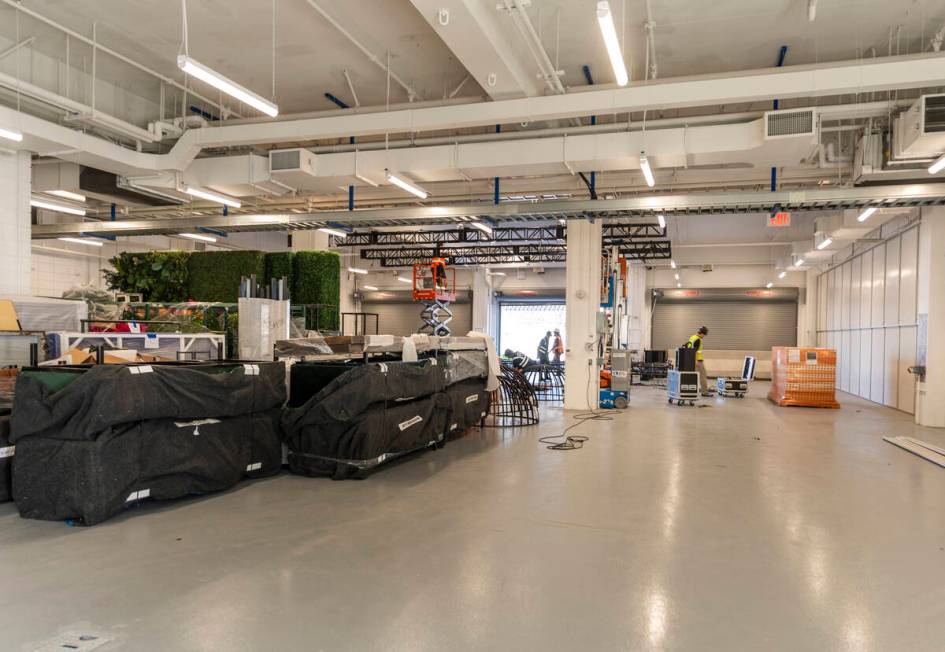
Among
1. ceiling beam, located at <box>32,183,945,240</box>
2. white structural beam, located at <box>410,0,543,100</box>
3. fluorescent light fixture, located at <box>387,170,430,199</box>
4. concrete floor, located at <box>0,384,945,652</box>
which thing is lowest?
concrete floor, located at <box>0,384,945,652</box>

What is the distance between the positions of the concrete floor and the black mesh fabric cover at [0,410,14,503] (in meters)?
0.13

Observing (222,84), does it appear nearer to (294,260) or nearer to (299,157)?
(299,157)

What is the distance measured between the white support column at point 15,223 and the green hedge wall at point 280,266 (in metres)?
5.54

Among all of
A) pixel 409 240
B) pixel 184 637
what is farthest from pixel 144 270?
pixel 184 637

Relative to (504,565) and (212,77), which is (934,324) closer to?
(504,565)

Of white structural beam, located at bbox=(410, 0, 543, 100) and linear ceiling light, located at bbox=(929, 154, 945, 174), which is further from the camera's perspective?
linear ceiling light, located at bbox=(929, 154, 945, 174)

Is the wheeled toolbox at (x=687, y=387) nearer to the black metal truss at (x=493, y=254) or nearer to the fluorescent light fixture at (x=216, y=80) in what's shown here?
the black metal truss at (x=493, y=254)

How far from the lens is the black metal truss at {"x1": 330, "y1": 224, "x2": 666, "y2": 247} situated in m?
16.5

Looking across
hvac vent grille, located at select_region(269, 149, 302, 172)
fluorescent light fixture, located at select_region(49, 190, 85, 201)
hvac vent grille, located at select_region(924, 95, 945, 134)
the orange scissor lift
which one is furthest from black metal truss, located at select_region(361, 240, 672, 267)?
hvac vent grille, located at select_region(924, 95, 945, 134)

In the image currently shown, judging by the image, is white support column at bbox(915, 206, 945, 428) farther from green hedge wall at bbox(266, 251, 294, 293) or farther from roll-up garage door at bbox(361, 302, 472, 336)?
roll-up garage door at bbox(361, 302, 472, 336)

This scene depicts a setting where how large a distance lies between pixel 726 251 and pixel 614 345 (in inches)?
372

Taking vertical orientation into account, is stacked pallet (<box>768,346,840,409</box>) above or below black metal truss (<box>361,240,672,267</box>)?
below

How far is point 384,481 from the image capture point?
548cm

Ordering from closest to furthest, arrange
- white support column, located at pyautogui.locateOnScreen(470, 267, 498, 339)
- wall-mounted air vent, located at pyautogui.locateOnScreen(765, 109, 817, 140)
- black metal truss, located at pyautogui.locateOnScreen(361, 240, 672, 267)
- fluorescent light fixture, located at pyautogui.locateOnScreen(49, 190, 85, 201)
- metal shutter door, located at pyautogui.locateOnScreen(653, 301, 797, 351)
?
wall-mounted air vent, located at pyautogui.locateOnScreen(765, 109, 817, 140)
fluorescent light fixture, located at pyautogui.locateOnScreen(49, 190, 85, 201)
black metal truss, located at pyautogui.locateOnScreen(361, 240, 672, 267)
metal shutter door, located at pyautogui.locateOnScreen(653, 301, 797, 351)
white support column, located at pyautogui.locateOnScreen(470, 267, 498, 339)
